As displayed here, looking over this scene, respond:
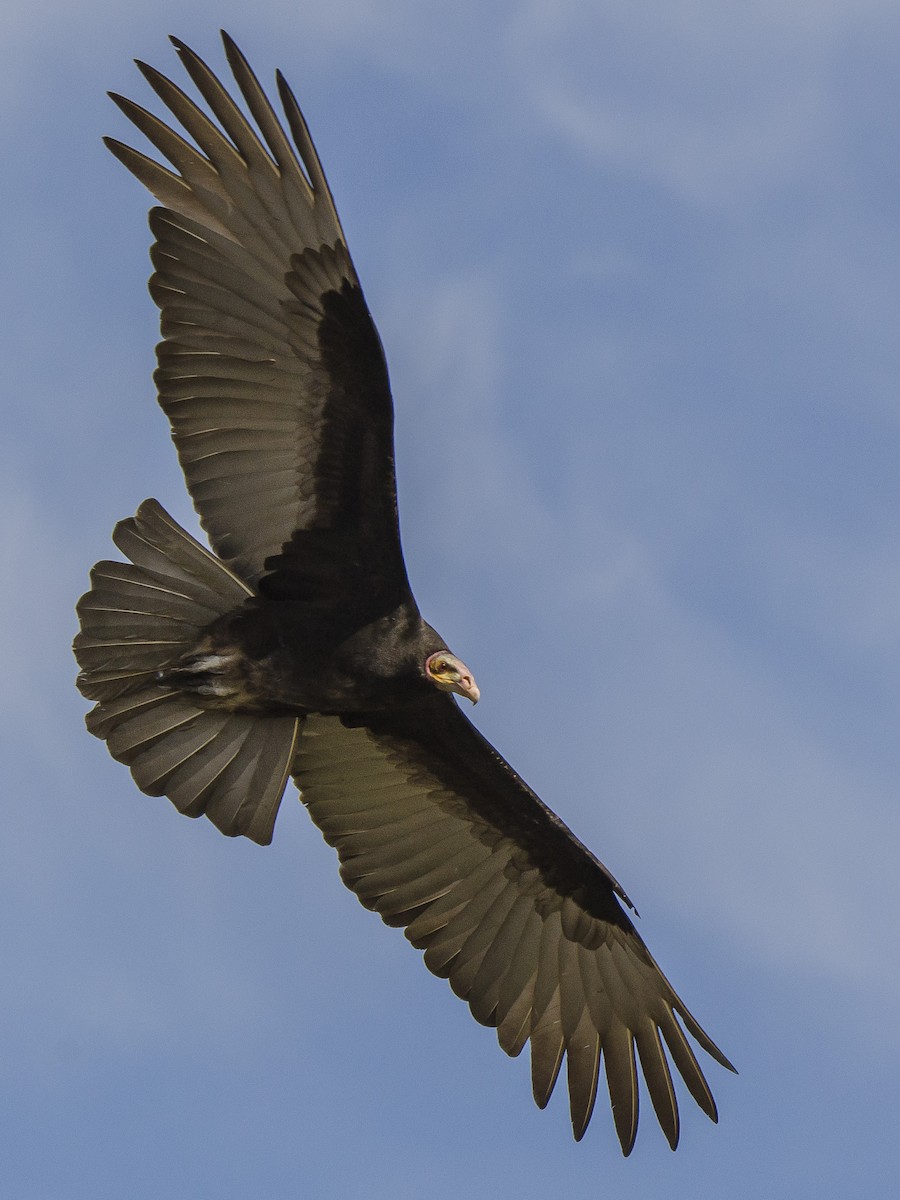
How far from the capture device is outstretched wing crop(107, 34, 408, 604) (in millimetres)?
9531

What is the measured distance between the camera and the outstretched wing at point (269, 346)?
31.3ft

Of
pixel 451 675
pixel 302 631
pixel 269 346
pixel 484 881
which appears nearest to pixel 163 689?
pixel 302 631

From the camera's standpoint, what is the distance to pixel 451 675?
32.6ft

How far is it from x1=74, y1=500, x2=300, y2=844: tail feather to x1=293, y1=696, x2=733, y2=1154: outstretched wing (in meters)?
0.53

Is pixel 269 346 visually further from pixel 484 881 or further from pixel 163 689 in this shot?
pixel 484 881

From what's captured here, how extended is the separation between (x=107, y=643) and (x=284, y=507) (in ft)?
3.76

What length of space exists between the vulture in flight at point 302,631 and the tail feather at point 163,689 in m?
0.01

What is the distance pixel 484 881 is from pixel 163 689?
2.19 meters

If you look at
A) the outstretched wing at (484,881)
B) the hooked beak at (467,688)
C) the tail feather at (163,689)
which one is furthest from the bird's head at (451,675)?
the tail feather at (163,689)

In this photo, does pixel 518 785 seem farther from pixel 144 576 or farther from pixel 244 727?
pixel 144 576

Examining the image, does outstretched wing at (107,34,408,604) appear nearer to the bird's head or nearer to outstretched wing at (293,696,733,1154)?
the bird's head

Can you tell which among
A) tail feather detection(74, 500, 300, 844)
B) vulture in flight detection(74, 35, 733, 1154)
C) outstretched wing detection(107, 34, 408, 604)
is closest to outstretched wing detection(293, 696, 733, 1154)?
vulture in flight detection(74, 35, 733, 1154)

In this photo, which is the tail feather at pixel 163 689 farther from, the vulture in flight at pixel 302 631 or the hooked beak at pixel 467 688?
the hooked beak at pixel 467 688

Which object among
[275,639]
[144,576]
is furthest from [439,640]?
[144,576]
